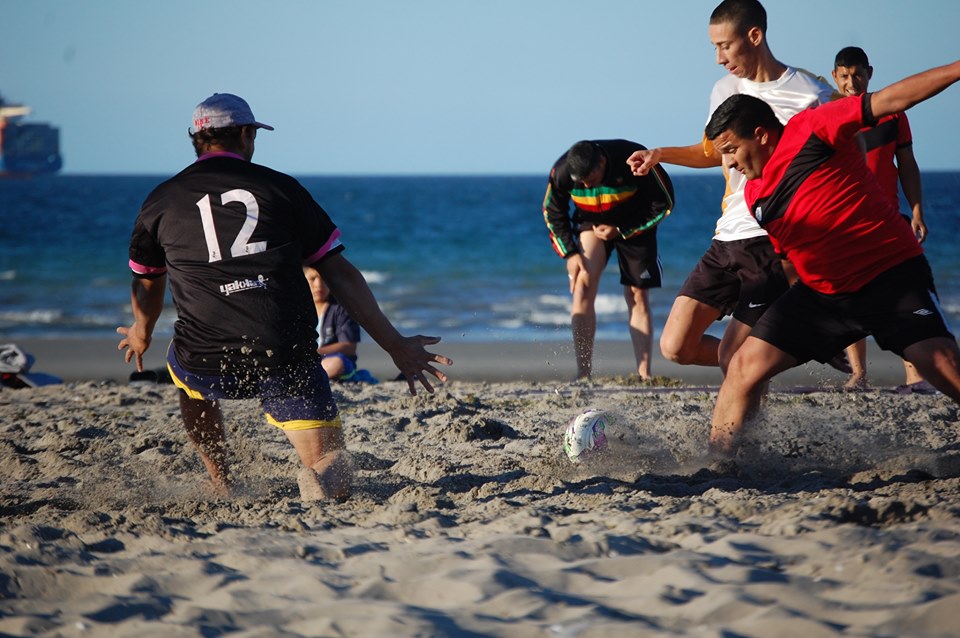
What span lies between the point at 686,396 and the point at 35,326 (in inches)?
451

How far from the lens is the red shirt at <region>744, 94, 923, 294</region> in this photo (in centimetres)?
392

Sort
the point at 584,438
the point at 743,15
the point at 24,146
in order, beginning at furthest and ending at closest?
the point at 24,146
the point at 743,15
the point at 584,438

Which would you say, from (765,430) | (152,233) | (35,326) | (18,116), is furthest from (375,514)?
(18,116)

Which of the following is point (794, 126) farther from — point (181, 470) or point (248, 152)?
point (181, 470)

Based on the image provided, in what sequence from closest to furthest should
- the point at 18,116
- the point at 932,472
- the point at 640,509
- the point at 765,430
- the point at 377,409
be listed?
the point at 640,509
the point at 932,472
the point at 765,430
the point at 377,409
the point at 18,116

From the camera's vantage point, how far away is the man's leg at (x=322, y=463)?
3.89 meters

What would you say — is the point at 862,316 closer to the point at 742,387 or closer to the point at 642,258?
the point at 742,387

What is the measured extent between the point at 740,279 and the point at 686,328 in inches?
15.8

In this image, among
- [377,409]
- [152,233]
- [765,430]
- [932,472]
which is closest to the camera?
[152,233]

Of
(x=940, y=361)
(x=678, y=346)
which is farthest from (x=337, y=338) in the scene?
(x=940, y=361)

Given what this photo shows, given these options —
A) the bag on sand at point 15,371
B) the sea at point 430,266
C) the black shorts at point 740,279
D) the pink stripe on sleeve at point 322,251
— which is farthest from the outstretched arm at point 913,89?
the sea at point 430,266

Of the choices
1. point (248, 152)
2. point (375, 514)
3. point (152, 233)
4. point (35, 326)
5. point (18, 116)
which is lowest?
point (35, 326)

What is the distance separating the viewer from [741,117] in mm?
4141

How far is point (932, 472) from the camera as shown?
4.33 meters
